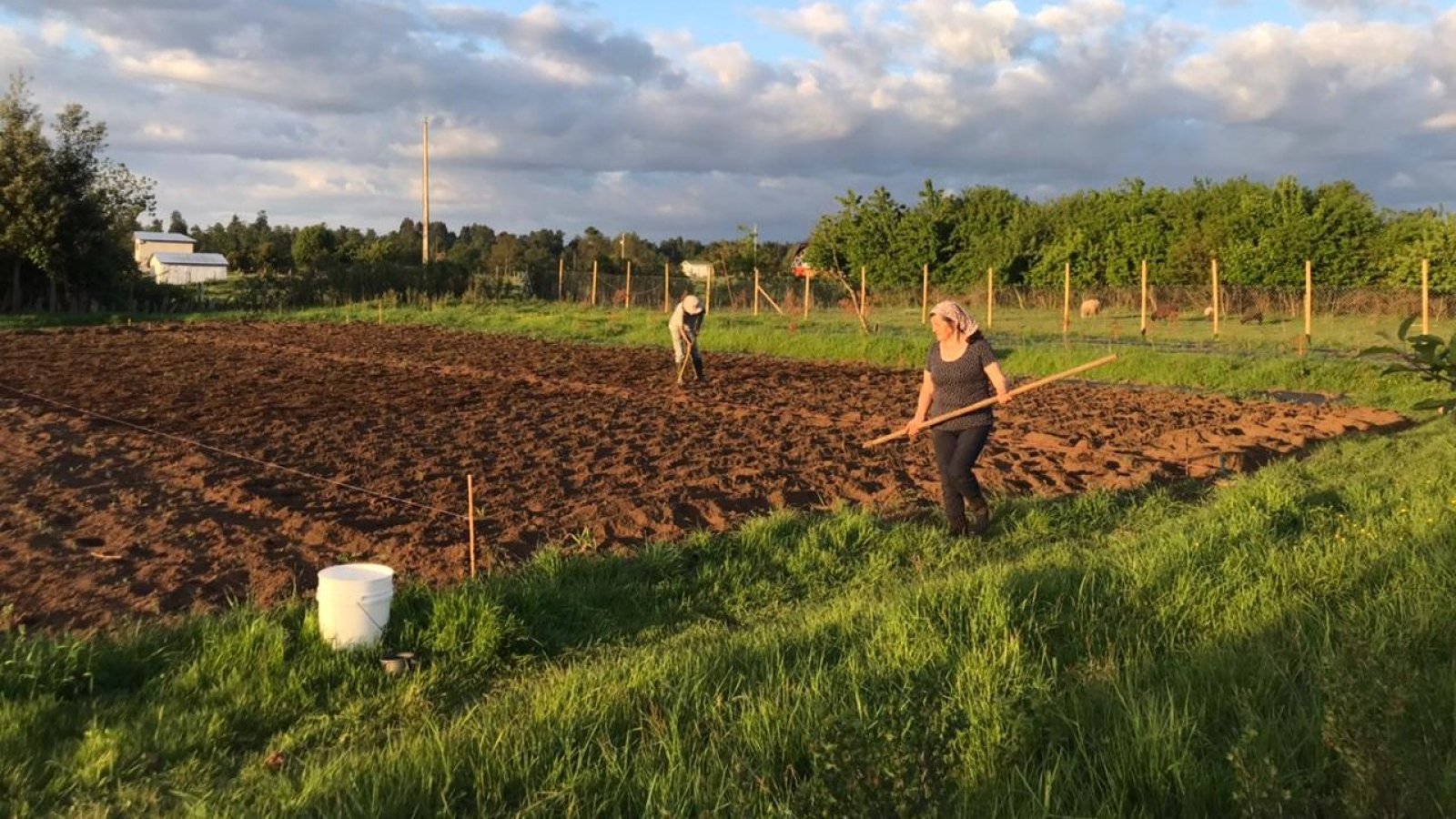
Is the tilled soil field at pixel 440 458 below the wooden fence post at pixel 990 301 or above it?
below

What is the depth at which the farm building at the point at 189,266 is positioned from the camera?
72175mm

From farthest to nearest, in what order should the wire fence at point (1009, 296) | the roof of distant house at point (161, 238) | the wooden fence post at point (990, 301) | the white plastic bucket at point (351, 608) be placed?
1. the roof of distant house at point (161, 238)
2. the wooden fence post at point (990, 301)
3. the wire fence at point (1009, 296)
4. the white plastic bucket at point (351, 608)

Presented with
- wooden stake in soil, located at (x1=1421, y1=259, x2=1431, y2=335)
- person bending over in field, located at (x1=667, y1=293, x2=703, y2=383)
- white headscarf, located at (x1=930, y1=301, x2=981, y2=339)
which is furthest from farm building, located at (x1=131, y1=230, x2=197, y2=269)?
white headscarf, located at (x1=930, y1=301, x2=981, y2=339)

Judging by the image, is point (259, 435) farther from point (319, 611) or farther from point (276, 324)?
point (276, 324)

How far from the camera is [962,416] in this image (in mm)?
7316

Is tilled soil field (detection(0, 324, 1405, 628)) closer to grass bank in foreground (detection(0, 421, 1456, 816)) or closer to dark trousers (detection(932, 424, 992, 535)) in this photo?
dark trousers (detection(932, 424, 992, 535))

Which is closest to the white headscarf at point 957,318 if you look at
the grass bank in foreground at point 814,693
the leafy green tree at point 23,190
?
the grass bank in foreground at point 814,693

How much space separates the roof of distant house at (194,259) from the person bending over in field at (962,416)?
76.8 m

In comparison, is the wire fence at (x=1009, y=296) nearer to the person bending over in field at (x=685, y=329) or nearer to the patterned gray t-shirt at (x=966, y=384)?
the person bending over in field at (x=685, y=329)

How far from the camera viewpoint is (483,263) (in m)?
51.2

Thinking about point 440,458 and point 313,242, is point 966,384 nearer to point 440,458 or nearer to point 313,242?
point 440,458

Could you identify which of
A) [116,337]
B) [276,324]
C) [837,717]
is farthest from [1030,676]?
[276,324]

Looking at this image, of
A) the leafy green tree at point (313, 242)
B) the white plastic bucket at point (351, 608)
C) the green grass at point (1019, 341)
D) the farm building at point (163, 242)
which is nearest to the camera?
the white plastic bucket at point (351, 608)

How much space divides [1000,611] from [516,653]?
7.60ft
